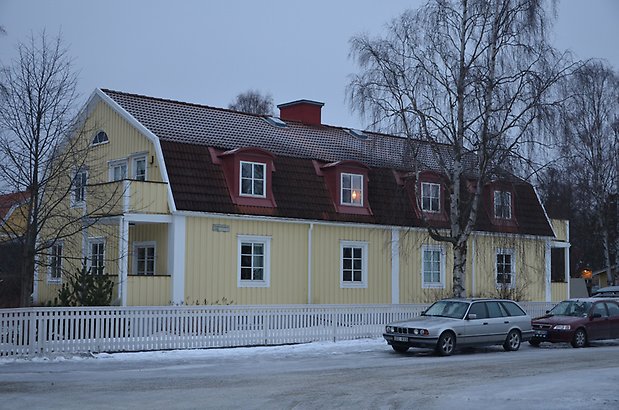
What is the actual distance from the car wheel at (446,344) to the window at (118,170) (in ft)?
45.9

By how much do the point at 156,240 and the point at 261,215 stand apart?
11.8 ft

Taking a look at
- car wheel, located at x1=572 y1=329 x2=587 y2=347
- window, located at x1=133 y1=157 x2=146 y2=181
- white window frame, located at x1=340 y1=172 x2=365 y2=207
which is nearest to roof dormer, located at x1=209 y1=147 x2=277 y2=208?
window, located at x1=133 y1=157 x2=146 y2=181

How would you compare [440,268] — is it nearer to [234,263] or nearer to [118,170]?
[234,263]

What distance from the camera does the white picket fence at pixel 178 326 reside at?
Result: 63.9 ft

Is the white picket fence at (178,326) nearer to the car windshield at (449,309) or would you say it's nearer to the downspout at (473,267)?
the car windshield at (449,309)

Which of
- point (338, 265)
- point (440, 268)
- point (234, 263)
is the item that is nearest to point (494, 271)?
point (440, 268)

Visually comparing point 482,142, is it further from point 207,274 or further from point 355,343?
point 207,274

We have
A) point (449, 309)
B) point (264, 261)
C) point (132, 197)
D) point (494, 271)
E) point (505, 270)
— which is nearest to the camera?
point (449, 309)

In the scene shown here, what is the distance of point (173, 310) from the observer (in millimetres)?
21516

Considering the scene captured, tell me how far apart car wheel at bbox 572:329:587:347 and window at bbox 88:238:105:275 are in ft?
50.2

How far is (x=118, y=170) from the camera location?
3067cm

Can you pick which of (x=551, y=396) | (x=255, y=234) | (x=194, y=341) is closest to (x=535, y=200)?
(x=255, y=234)

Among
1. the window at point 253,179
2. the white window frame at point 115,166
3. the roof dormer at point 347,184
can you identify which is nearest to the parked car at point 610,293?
the roof dormer at point 347,184

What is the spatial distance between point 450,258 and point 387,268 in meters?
3.37
